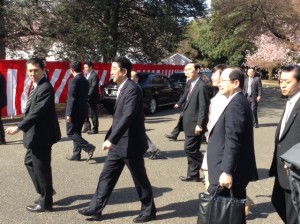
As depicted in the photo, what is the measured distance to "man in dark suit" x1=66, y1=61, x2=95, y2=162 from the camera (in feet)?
24.3

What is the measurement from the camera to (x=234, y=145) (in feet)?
11.9

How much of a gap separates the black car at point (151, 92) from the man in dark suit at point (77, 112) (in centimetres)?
641

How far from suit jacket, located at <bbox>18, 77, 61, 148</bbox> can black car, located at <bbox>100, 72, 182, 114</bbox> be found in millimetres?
9239

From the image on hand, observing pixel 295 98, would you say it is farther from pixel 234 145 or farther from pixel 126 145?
pixel 126 145

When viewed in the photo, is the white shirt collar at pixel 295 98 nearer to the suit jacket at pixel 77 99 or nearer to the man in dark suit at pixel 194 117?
the man in dark suit at pixel 194 117

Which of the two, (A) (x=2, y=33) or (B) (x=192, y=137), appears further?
(A) (x=2, y=33)

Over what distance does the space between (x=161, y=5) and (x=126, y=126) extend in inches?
634

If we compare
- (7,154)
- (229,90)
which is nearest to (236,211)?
(229,90)

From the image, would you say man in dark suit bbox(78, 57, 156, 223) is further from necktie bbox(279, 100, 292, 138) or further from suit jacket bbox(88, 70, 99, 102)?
suit jacket bbox(88, 70, 99, 102)

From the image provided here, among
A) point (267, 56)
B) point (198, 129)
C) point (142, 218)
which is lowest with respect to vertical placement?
point (142, 218)

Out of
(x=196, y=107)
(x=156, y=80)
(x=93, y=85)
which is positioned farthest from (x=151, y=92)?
(x=196, y=107)

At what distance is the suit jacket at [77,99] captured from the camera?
7484 millimetres

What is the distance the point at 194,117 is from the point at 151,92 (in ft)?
29.2

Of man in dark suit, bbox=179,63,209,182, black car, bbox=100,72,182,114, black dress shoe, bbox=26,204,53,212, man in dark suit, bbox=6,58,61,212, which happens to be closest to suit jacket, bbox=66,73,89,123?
man in dark suit, bbox=179,63,209,182
